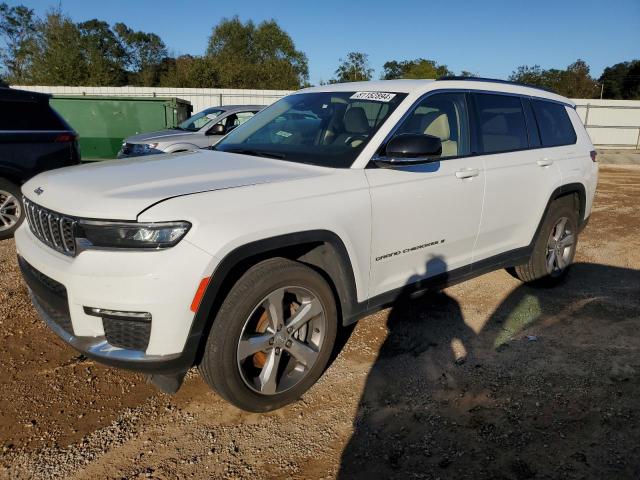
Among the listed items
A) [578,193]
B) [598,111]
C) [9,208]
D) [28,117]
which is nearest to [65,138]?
[28,117]

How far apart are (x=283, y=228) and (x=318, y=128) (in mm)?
1327

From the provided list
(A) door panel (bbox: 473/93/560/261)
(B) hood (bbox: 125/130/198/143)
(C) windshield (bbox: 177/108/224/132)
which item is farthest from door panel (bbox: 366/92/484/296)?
(C) windshield (bbox: 177/108/224/132)

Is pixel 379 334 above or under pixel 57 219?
under

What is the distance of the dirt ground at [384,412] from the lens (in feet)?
8.29

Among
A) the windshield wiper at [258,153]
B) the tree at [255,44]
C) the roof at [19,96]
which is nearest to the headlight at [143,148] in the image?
the roof at [19,96]

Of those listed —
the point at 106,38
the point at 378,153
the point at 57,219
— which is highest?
the point at 106,38

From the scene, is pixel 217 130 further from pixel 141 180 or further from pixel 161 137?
pixel 141 180

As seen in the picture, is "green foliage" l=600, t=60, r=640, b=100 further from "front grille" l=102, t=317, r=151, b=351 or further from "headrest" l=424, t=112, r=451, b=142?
"front grille" l=102, t=317, r=151, b=351

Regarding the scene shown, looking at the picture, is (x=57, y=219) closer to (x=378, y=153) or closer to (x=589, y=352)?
(x=378, y=153)

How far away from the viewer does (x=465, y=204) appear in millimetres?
3674

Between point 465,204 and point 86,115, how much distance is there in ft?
41.9

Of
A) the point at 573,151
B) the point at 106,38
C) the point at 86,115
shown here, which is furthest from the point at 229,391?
the point at 106,38

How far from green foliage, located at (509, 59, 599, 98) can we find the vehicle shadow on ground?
178 feet

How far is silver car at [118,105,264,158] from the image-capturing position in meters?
9.84
